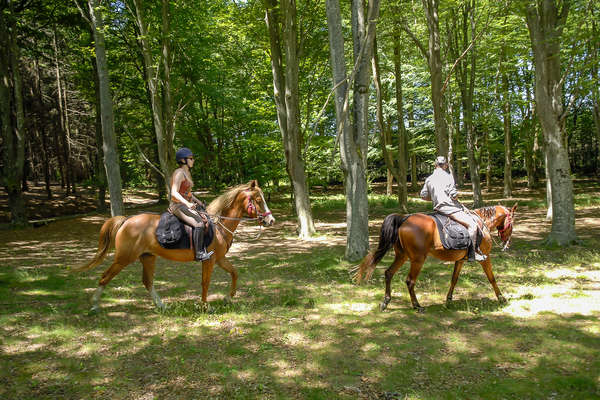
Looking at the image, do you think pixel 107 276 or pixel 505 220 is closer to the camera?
pixel 107 276

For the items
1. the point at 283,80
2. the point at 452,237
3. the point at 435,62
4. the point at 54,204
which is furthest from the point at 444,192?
the point at 54,204

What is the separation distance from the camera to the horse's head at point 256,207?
247 inches

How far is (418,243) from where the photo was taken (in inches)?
234

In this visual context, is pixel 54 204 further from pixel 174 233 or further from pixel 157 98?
pixel 174 233

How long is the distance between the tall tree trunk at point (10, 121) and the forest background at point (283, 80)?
6 cm

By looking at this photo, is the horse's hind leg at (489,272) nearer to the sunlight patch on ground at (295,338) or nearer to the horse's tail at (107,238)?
the sunlight patch on ground at (295,338)

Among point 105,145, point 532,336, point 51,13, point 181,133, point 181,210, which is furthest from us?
point 181,133

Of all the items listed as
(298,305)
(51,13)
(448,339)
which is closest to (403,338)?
(448,339)

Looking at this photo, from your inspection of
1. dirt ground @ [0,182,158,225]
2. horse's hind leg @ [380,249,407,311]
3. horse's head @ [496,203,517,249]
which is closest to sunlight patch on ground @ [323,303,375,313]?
horse's hind leg @ [380,249,407,311]

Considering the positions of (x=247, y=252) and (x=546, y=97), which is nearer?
(x=546, y=97)

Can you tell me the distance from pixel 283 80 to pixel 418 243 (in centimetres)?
1204

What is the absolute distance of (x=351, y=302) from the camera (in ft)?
22.2

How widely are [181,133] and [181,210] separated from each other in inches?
767

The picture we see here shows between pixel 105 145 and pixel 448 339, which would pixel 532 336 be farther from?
pixel 105 145
